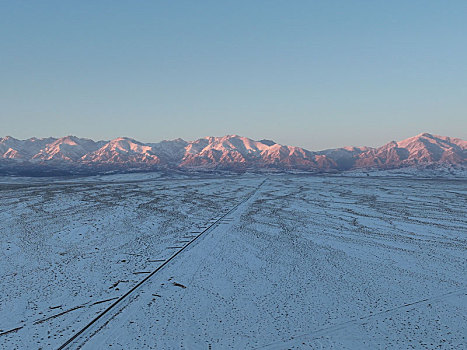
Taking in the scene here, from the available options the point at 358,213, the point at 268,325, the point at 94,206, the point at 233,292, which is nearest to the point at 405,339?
the point at 268,325

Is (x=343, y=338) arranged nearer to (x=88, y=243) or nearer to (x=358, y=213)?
(x=88, y=243)

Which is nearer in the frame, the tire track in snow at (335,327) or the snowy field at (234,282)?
the tire track in snow at (335,327)

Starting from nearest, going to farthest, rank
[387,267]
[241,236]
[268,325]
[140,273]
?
1. [268,325]
2. [140,273]
3. [387,267]
4. [241,236]

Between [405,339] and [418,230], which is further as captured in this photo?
[418,230]

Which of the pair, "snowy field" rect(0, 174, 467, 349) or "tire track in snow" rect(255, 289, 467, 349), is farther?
"snowy field" rect(0, 174, 467, 349)

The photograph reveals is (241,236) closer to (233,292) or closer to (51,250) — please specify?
(233,292)

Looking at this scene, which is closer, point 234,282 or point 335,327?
point 335,327

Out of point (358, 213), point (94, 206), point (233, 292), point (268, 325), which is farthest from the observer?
point (94, 206)
